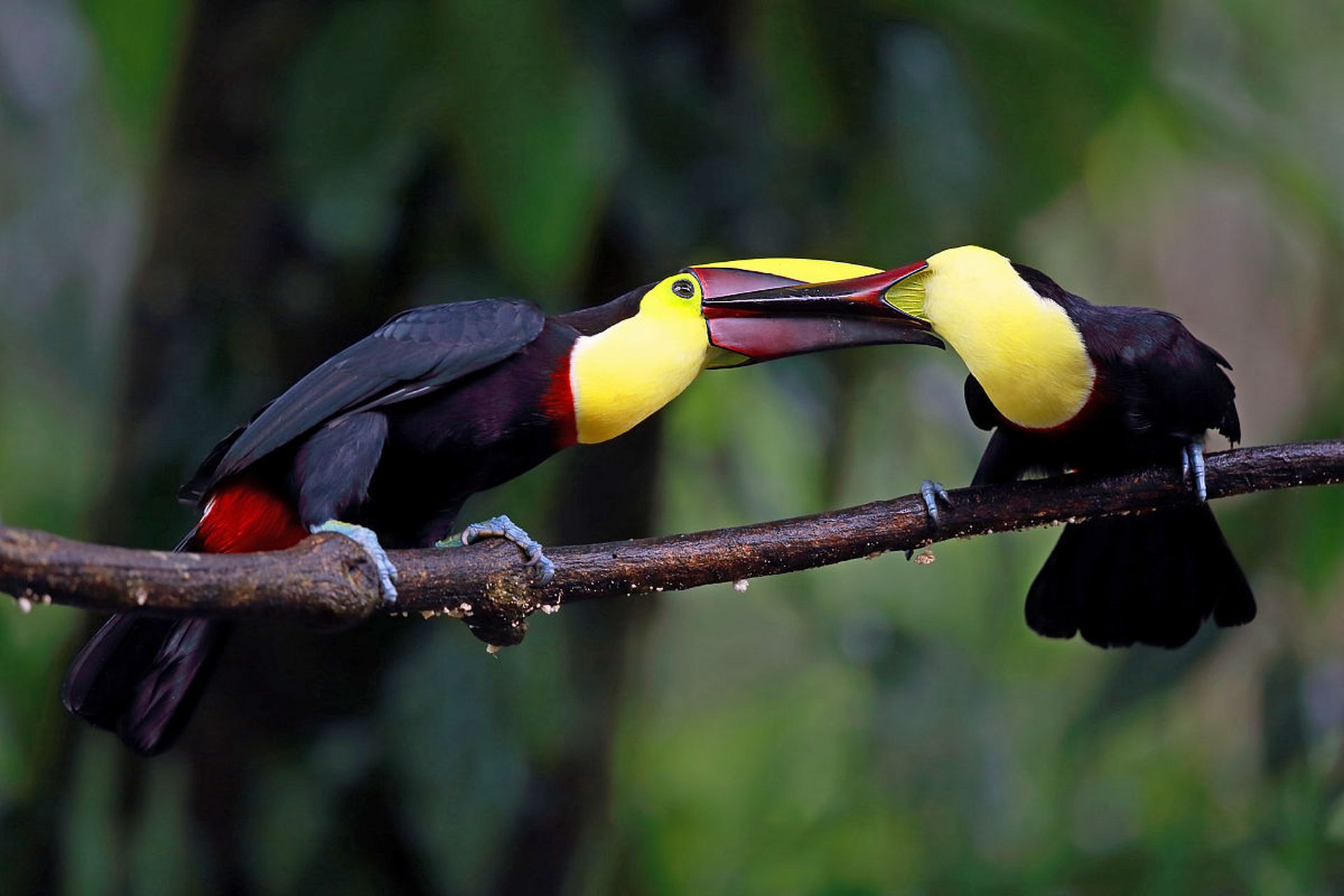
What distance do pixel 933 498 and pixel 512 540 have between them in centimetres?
53

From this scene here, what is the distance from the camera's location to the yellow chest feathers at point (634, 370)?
176 centimetres

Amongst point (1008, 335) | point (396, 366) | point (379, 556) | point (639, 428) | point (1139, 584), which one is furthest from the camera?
point (639, 428)

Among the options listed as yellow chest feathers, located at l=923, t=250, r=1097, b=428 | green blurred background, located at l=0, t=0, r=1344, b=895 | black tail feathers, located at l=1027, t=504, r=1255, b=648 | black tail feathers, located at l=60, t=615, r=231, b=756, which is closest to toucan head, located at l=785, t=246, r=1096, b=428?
yellow chest feathers, located at l=923, t=250, r=1097, b=428

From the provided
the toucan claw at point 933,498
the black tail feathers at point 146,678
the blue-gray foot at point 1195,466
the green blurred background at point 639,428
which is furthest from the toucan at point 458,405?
the green blurred background at point 639,428

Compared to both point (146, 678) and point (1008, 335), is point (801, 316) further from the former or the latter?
point (146, 678)

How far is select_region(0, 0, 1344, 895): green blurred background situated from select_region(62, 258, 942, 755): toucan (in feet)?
1.70

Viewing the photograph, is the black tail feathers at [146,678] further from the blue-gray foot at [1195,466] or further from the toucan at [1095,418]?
the blue-gray foot at [1195,466]

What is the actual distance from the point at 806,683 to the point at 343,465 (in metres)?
2.23

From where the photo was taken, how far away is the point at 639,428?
2906mm

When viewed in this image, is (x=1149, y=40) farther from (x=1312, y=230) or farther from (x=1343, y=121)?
(x=1343, y=121)

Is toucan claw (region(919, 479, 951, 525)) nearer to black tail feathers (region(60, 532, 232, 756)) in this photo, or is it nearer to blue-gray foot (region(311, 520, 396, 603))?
blue-gray foot (region(311, 520, 396, 603))

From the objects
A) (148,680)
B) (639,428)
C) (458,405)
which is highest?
(639,428)

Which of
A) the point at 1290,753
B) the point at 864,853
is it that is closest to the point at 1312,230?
Answer: the point at 1290,753

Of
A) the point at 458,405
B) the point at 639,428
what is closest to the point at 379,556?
the point at 458,405
